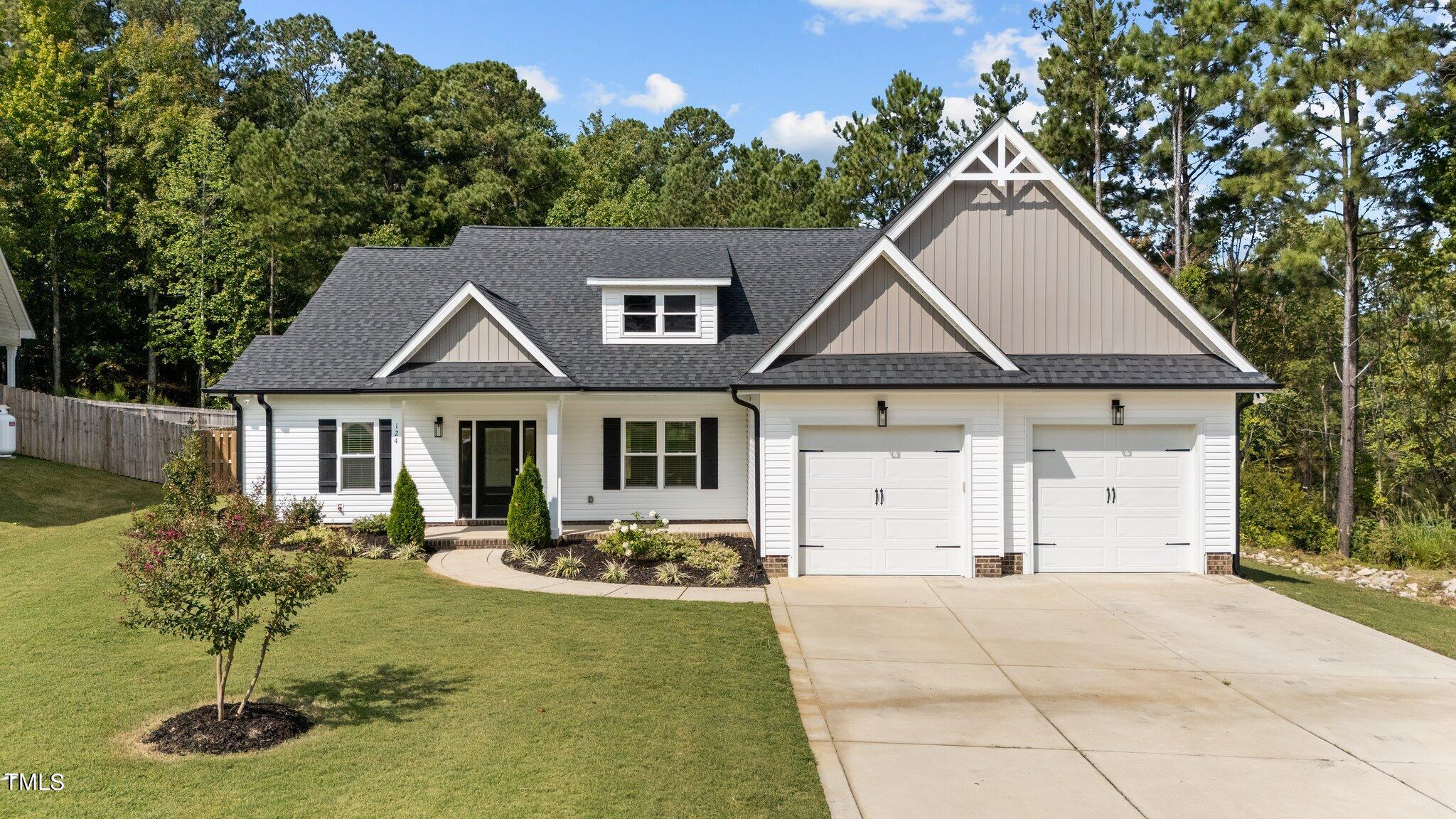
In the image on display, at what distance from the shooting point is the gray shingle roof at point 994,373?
41.8 ft

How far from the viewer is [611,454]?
56.4ft

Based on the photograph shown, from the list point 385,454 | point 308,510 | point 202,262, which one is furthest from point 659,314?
point 202,262

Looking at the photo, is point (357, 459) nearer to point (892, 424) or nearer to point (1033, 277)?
point (892, 424)

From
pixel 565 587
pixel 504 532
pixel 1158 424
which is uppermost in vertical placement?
pixel 1158 424

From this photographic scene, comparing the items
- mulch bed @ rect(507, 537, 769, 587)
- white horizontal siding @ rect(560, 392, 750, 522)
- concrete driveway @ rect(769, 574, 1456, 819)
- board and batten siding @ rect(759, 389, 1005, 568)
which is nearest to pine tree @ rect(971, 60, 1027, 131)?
white horizontal siding @ rect(560, 392, 750, 522)

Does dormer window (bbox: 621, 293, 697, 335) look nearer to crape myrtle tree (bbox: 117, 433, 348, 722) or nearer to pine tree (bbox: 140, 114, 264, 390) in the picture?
crape myrtle tree (bbox: 117, 433, 348, 722)

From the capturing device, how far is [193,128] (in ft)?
118

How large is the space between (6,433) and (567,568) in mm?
15518

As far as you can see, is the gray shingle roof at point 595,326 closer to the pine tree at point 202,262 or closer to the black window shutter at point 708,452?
the black window shutter at point 708,452

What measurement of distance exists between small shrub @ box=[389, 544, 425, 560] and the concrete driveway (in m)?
6.40

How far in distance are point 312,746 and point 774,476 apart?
7878 millimetres

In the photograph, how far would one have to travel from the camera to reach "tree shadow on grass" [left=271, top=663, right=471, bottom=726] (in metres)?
6.98

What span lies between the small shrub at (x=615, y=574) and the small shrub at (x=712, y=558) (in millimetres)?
1062

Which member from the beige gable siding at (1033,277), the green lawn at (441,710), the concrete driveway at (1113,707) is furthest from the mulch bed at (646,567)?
the beige gable siding at (1033,277)
